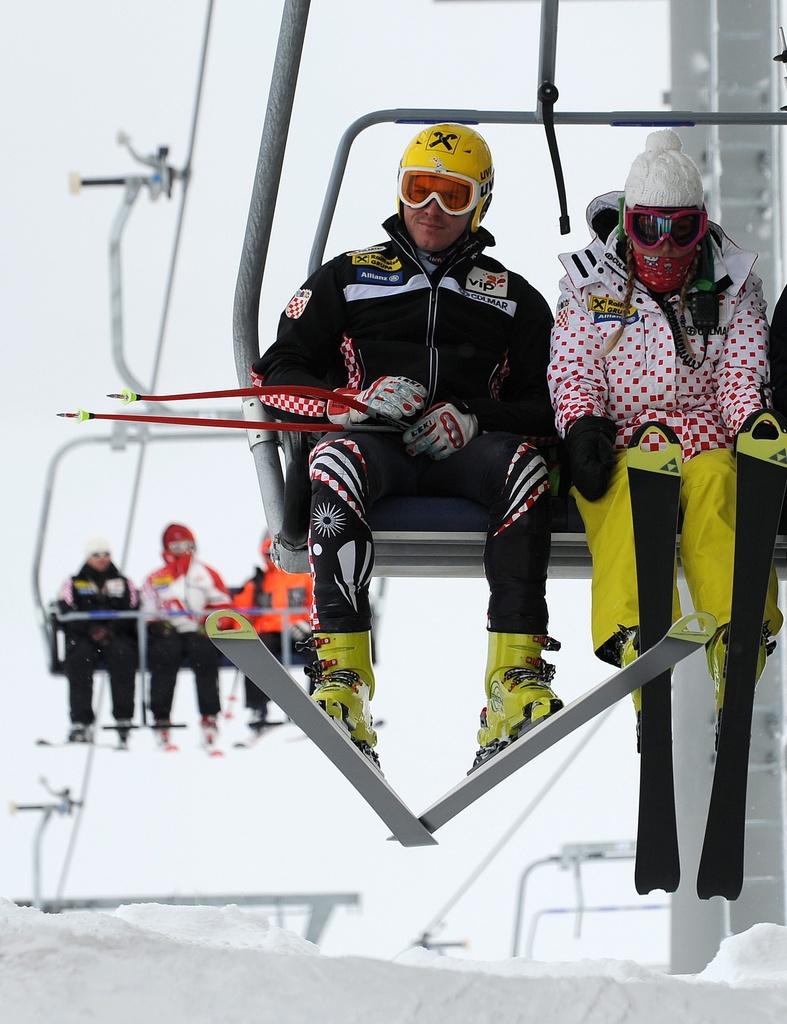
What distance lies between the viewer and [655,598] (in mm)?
2641

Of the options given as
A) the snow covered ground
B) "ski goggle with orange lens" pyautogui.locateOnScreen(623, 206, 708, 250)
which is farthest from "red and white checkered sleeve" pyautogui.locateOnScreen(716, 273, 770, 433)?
the snow covered ground

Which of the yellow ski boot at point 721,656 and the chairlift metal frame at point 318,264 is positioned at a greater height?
the chairlift metal frame at point 318,264

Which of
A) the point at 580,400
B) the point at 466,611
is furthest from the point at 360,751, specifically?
the point at 466,611

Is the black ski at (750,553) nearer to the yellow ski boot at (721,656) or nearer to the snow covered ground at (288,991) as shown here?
the yellow ski boot at (721,656)

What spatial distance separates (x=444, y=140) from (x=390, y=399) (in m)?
0.60

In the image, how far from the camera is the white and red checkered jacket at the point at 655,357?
9.67ft

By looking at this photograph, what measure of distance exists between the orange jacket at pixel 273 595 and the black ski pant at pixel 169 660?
0.93 feet

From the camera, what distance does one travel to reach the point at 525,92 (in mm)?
22203

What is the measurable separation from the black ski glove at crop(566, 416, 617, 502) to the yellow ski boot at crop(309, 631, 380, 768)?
0.43m

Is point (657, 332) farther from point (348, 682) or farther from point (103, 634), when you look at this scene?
point (103, 634)

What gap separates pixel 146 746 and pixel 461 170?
5.68m

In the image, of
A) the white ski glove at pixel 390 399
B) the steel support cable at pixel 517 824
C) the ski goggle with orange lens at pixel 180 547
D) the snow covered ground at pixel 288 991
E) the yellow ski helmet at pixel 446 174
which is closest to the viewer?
the snow covered ground at pixel 288 991

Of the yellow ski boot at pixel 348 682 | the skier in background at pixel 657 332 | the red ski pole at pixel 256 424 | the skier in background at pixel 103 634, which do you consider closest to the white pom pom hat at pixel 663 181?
the skier in background at pixel 657 332

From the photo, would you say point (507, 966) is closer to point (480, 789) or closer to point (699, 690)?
point (480, 789)
